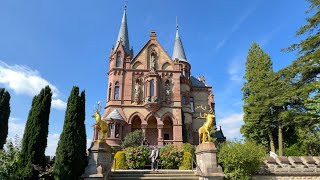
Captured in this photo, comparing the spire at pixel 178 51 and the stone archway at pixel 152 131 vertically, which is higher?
the spire at pixel 178 51

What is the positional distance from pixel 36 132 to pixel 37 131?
0.23 feet

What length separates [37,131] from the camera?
13508 millimetres

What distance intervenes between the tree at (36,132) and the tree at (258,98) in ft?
70.9

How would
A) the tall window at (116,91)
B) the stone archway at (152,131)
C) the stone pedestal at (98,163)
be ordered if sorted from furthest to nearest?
the tall window at (116,91)
the stone archway at (152,131)
the stone pedestal at (98,163)

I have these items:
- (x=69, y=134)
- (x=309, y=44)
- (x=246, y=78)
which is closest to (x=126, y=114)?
(x=246, y=78)

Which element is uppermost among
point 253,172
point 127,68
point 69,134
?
point 127,68

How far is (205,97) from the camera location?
40688 millimetres

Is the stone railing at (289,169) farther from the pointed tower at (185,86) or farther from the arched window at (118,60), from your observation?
the arched window at (118,60)

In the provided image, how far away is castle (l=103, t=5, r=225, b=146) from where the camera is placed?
31781mm

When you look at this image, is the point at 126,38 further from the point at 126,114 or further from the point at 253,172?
the point at 253,172

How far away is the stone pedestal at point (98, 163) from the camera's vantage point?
1242 centimetres

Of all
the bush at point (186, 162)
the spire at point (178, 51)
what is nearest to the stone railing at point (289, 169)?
the bush at point (186, 162)

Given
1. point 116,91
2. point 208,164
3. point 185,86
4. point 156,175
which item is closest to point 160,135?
point 116,91

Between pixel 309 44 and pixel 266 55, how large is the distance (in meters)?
14.7
